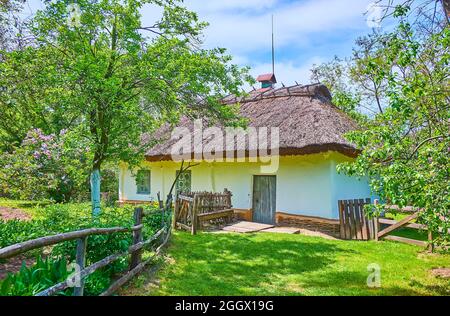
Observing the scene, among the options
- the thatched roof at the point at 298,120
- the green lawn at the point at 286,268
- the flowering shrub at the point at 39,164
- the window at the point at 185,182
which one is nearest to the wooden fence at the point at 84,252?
the green lawn at the point at 286,268

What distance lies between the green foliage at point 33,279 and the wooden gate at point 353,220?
754 cm

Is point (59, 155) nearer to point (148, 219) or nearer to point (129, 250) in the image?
point (148, 219)

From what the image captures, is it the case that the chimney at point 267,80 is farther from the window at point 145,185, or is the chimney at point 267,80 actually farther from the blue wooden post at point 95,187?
the blue wooden post at point 95,187

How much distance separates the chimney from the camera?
1727 cm

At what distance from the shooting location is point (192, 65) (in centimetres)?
755

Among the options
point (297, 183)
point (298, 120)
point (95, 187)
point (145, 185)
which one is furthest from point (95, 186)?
point (145, 185)

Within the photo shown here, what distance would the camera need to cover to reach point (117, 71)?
7.68 metres

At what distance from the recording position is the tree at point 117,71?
6.95 meters

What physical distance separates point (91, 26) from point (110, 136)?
260cm

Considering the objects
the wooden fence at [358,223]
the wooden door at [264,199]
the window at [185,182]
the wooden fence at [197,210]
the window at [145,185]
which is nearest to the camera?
the wooden fence at [358,223]

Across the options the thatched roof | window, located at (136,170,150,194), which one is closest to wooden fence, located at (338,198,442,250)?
the thatched roof

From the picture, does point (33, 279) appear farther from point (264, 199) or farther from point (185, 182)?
point (185, 182)
